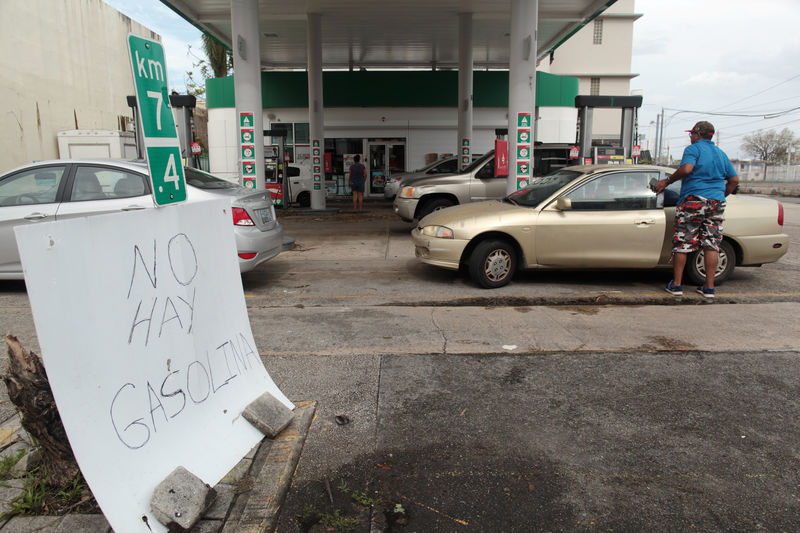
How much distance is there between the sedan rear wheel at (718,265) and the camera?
7031 mm

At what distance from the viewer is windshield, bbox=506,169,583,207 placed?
23.9 feet

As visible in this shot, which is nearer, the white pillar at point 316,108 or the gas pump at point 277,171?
the white pillar at point 316,108

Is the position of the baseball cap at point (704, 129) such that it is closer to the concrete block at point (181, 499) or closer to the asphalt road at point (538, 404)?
the asphalt road at point (538, 404)

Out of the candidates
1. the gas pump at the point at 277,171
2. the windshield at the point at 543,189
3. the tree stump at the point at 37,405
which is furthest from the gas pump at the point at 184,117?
the tree stump at the point at 37,405

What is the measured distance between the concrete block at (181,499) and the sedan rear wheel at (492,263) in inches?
192

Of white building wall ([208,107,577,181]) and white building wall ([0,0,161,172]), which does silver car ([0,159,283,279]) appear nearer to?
white building wall ([0,0,161,172])

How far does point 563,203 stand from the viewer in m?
6.84

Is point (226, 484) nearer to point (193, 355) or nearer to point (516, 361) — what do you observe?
point (193, 355)

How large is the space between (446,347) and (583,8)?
15.1 metres

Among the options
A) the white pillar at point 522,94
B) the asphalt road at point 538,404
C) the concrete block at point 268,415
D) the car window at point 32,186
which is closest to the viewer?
the asphalt road at point 538,404

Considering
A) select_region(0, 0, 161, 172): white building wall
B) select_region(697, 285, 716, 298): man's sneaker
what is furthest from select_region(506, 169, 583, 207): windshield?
select_region(0, 0, 161, 172): white building wall

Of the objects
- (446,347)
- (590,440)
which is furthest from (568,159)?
(590,440)

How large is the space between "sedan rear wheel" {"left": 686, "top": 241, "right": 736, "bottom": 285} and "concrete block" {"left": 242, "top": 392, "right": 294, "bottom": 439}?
584 cm

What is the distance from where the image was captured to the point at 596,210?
277 inches
